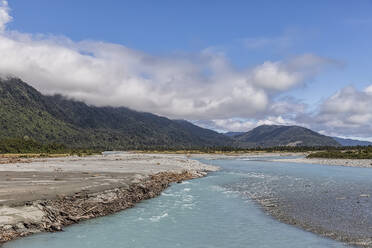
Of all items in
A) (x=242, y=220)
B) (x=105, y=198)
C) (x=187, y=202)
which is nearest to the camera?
(x=242, y=220)

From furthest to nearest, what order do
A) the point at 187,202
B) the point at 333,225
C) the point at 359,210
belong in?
1. the point at 187,202
2. the point at 359,210
3. the point at 333,225

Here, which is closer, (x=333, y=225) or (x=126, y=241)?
(x=126, y=241)

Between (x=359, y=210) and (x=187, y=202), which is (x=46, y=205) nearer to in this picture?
(x=187, y=202)

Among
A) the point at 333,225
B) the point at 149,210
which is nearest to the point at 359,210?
the point at 333,225

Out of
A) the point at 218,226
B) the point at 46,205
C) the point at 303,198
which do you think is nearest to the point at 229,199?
the point at 303,198

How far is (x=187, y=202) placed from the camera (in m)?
36.1

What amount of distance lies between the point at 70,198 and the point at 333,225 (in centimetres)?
2361

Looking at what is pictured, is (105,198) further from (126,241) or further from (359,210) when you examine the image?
(359,210)

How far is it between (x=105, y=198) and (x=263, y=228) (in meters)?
16.5

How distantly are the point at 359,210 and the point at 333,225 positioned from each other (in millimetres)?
7360

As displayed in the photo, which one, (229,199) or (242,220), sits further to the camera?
(229,199)

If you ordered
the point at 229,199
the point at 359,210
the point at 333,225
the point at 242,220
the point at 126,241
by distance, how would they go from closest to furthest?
the point at 126,241
the point at 333,225
the point at 242,220
the point at 359,210
the point at 229,199

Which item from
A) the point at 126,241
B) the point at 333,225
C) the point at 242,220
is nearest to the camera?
the point at 126,241

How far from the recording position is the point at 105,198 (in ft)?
106
